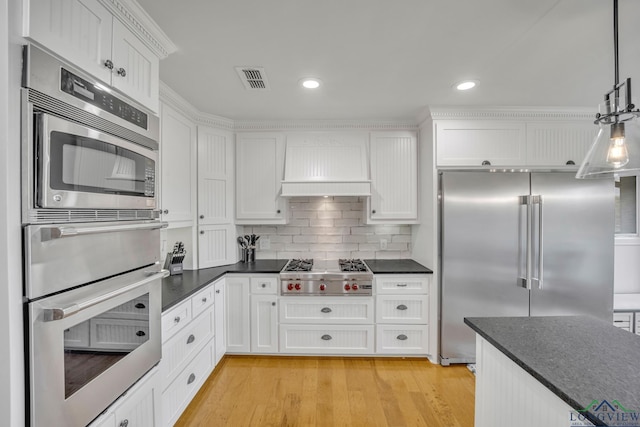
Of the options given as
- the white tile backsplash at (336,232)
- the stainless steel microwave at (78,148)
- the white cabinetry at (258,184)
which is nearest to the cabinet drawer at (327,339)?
the white tile backsplash at (336,232)

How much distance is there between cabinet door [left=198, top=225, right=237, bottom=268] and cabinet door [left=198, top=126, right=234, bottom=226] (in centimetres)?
8

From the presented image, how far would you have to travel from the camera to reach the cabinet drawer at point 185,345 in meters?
1.80

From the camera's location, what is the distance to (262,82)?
7.36 ft

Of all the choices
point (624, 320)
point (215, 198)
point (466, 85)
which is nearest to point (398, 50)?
point (466, 85)

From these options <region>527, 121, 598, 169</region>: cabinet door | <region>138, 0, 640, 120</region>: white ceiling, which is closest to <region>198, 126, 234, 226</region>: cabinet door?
<region>138, 0, 640, 120</region>: white ceiling

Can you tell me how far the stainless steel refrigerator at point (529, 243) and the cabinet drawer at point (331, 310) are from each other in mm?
874

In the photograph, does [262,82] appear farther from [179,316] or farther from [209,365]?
[209,365]

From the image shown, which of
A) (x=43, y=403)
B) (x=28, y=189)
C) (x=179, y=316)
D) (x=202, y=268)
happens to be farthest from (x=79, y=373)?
(x=202, y=268)

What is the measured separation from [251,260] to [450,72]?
2.62 meters

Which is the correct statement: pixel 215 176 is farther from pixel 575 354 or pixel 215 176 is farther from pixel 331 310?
pixel 575 354

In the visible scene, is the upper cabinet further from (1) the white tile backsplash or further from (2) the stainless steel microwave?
(2) the stainless steel microwave

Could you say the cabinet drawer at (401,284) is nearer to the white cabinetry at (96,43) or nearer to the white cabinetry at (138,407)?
the white cabinetry at (138,407)

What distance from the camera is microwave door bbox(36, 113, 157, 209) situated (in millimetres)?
902

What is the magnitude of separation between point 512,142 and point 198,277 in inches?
126
